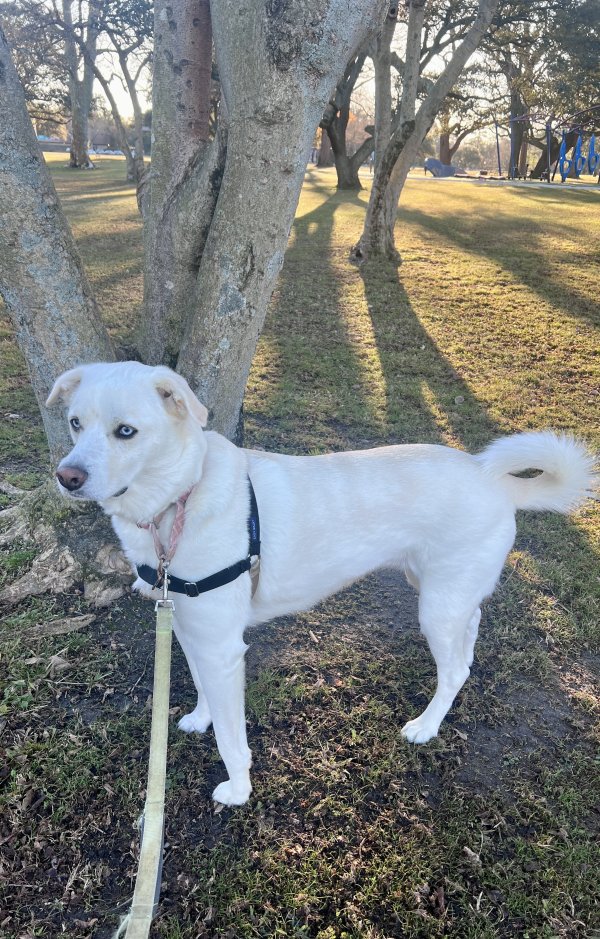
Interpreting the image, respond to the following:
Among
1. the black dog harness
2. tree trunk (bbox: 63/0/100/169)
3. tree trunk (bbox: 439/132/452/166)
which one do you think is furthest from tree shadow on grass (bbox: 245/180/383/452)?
tree trunk (bbox: 439/132/452/166)

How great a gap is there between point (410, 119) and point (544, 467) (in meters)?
10.3

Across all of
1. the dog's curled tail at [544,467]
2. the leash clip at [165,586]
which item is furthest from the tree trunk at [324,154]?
the leash clip at [165,586]

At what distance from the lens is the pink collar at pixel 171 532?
7.30ft

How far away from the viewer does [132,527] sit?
7.70ft

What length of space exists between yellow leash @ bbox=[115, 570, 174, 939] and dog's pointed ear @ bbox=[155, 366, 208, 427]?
0.62 m

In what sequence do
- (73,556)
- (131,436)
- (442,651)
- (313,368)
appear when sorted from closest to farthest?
(131,436) → (442,651) → (73,556) → (313,368)

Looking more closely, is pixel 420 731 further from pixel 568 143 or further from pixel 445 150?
pixel 445 150

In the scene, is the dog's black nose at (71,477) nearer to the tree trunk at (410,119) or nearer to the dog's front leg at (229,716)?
the dog's front leg at (229,716)

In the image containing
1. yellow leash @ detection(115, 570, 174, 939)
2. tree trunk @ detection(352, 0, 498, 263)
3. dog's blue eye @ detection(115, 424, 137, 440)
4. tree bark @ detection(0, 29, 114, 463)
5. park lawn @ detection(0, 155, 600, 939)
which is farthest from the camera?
tree trunk @ detection(352, 0, 498, 263)

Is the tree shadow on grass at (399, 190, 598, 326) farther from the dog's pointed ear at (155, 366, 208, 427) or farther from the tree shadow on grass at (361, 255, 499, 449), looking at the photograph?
the dog's pointed ear at (155, 366, 208, 427)

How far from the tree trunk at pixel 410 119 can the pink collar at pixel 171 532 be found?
427 inches

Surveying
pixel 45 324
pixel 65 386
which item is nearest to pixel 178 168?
pixel 45 324

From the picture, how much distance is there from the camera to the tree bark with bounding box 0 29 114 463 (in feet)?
9.76

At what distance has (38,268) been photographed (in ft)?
10.3
